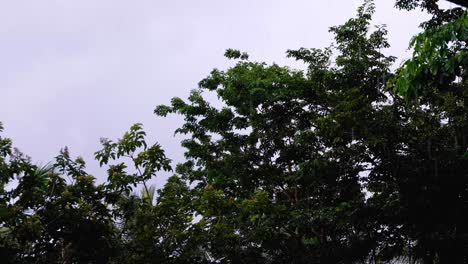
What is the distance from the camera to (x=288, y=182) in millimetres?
12414

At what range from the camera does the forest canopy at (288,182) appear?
744cm

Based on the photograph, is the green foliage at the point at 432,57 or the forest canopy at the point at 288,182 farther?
the forest canopy at the point at 288,182

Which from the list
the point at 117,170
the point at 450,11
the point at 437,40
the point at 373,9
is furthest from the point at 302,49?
the point at 437,40

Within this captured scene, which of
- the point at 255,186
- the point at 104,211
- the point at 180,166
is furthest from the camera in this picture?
the point at 180,166

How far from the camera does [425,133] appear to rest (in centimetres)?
1009

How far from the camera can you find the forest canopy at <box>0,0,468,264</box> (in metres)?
7.44

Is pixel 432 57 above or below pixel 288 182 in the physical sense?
below

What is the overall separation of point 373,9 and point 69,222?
792cm

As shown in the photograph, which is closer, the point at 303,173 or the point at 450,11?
the point at 450,11

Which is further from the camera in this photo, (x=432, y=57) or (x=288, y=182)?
(x=288, y=182)

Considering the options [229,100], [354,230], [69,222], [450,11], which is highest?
[229,100]

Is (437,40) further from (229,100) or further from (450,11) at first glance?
(229,100)

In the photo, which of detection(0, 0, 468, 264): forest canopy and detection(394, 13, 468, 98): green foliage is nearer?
detection(394, 13, 468, 98): green foliage

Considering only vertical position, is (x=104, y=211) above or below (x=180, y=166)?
below
